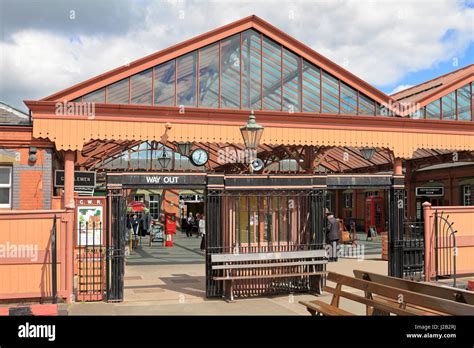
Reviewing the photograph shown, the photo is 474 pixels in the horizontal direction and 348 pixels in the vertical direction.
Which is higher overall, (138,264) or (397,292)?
(397,292)

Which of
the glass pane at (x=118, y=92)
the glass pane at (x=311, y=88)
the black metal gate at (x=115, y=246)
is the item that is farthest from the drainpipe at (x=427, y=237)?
the glass pane at (x=118, y=92)

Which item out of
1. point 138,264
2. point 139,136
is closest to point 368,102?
point 139,136

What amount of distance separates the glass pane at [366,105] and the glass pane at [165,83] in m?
6.01

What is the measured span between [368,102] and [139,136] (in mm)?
7369

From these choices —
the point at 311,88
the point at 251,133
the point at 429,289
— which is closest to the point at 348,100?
the point at 311,88

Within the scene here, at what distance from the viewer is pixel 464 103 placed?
17609mm

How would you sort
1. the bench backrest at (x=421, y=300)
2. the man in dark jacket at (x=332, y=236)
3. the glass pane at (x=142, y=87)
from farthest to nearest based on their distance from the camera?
1. the man in dark jacket at (x=332, y=236)
2. the glass pane at (x=142, y=87)
3. the bench backrest at (x=421, y=300)

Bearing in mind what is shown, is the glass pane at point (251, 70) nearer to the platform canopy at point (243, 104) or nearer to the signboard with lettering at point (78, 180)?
the platform canopy at point (243, 104)

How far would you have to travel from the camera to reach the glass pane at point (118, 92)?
14.0 metres

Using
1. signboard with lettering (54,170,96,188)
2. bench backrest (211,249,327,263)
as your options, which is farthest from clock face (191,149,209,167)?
bench backrest (211,249,327,263)

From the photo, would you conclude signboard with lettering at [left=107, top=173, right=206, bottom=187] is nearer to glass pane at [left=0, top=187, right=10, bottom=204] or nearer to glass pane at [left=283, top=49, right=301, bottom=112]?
glass pane at [left=0, top=187, right=10, bottom=204]

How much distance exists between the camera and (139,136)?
14.1m

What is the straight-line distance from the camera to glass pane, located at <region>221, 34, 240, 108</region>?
49.0 ft

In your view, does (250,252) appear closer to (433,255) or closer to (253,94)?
(433,255)
